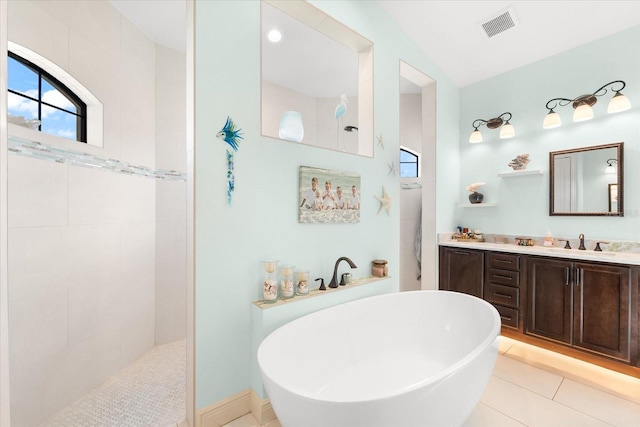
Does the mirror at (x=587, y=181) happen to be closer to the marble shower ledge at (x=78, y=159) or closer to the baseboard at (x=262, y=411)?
the baseboard at (x=262, y=411)

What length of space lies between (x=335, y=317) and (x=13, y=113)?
2.30m

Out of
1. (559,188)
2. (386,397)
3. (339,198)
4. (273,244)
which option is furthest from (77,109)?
(559,188)

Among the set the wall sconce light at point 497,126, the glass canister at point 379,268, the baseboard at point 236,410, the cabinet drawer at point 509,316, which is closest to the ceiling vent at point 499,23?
the wall sconce light at point 497,126

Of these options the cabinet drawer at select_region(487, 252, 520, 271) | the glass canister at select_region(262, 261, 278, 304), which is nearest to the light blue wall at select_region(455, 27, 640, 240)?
the cabinet drawer at select_region(487, 252, 520, 271)

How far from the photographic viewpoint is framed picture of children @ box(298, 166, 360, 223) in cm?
207

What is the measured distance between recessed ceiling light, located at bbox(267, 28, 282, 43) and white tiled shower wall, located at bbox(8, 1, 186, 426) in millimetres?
909

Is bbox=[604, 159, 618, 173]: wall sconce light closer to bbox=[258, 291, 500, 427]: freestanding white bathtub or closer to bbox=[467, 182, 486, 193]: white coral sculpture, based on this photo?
bbox=[467, 182, 486, 193]: white coral sculpture

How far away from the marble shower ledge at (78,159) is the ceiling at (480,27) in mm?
1183

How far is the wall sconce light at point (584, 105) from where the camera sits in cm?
242

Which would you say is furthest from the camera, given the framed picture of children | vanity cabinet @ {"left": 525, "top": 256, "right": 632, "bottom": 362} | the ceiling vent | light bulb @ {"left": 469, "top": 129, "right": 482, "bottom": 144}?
light bulb @ {"left": 469, "top": 129, "right": 482, "bottom": 144}

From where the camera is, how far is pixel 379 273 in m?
2.47

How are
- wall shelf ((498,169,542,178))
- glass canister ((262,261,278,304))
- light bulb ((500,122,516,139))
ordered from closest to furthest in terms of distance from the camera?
1. glass canister ((262,261,278,304))
2. wall shelf ((498,169,542,178))
3. light bulb ((500,122,516,139))

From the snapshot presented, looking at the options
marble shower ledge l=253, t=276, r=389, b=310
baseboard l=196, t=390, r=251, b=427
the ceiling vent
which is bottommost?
baseboard l=196, t=390, r=251, b=427

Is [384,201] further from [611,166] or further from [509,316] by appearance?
[611,166]
